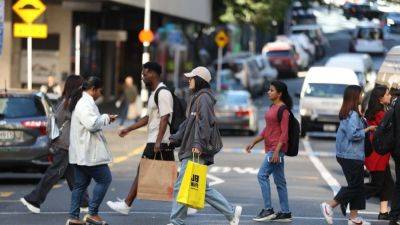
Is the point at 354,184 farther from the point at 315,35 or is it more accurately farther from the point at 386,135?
the point at 315,35

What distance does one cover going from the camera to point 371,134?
13.7 meters

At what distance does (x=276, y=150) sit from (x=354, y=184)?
1.01 meters

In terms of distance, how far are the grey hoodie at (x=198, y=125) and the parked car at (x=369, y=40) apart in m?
55.0

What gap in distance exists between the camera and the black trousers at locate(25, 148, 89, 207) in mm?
13898

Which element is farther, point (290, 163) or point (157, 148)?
point (290, 163)

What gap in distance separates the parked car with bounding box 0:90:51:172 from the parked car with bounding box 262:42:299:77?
4057cm

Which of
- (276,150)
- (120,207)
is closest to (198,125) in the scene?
(276,150)

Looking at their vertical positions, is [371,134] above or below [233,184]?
above

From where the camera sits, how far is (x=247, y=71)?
48.8 m

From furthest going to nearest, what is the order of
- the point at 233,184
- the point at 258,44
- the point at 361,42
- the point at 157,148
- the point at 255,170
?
the point at 258,44
the point at 361,42
the point at 255,170
the point at 233,184
the point at 157,148

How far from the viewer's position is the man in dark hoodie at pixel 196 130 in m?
11.9

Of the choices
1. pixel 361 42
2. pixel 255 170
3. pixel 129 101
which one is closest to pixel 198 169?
pixel 255 170

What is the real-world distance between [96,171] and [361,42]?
56273 mm

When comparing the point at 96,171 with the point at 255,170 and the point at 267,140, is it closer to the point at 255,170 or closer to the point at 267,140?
the point at 267,140
